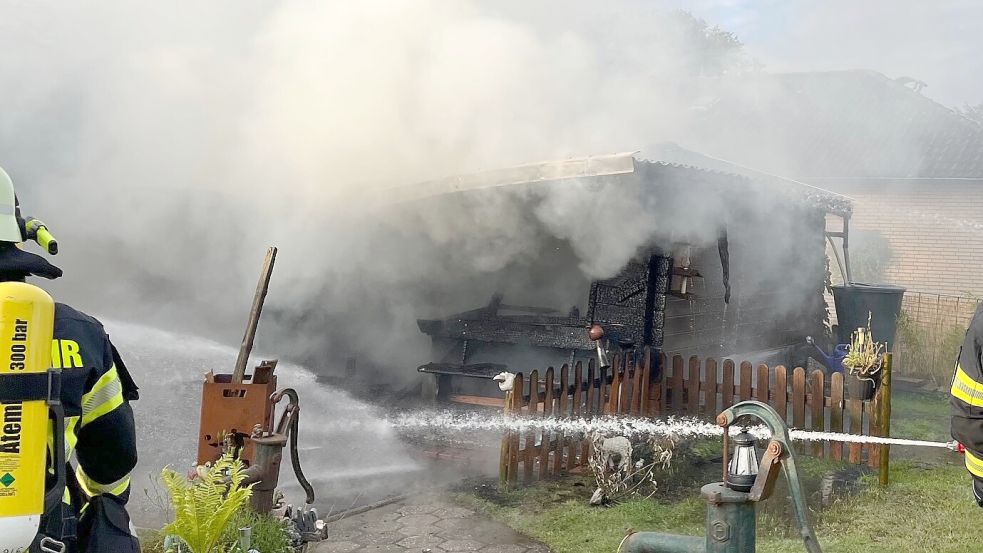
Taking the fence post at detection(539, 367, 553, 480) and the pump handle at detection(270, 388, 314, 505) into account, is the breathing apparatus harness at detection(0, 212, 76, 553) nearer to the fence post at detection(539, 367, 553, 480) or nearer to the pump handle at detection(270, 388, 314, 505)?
the pump handle at detection(270, 388, 314, 505)

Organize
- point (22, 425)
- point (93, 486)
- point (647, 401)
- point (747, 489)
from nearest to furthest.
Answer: point (22, 425) < point (93, 486) < point (747, 489) < point (647, 401)

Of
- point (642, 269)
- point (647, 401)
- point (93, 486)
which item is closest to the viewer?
point (93, 486)

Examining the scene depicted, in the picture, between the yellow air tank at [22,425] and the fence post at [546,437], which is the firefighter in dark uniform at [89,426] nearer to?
the yellow air tank at [22,425]

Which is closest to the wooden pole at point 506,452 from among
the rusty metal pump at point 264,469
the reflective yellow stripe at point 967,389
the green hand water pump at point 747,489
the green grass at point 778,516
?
the green grass at point 778,516

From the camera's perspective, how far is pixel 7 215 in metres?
2.19

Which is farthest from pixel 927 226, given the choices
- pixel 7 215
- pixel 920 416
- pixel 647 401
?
pixel 7 215

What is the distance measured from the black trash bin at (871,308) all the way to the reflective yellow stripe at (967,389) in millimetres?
8623

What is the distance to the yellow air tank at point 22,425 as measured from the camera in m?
1.92

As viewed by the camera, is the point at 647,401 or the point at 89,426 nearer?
the point at 89,426

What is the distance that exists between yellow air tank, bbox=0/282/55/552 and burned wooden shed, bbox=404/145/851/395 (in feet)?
15.5

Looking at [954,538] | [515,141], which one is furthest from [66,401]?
[515,141]

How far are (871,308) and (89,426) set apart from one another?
11656 millimetres

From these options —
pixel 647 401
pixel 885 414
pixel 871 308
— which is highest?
pixel 871 308

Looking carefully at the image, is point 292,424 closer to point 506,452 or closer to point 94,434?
point 94,434
